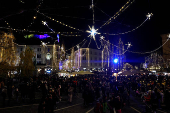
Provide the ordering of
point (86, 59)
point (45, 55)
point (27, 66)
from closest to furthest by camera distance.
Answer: point (27, 66) < point (45, 55) < point (86, 59)

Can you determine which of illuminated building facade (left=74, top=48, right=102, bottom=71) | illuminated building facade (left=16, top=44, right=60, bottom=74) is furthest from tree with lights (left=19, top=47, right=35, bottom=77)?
illuminated building facade (left=74, top=48, right=102, bottom=71)

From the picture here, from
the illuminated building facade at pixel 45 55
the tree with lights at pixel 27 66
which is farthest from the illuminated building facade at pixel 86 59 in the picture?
the tree with lights at pixel 27 66

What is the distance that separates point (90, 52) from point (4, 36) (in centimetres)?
4227

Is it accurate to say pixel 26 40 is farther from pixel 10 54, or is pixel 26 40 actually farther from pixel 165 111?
pixel 165 111

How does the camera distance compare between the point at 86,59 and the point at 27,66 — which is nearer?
the point at 27,66

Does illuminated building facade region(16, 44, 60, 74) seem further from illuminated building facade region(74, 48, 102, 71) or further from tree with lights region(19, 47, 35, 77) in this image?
tree with lights region(19, 47, 35, 77)

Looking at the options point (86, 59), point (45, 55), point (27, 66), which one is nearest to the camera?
point (27, 66)

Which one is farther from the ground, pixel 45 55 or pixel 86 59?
pixel 45 55

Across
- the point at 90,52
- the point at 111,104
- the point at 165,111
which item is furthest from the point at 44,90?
the point at 90,52

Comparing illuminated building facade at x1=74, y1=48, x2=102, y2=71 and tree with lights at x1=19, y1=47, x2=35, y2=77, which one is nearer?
tree with lights at x1=19, y1=47, x2=35, y2=77

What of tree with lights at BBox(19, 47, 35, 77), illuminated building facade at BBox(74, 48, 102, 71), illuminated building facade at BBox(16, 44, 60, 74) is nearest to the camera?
tree with lights at BBox(19, 47, 35, 77)

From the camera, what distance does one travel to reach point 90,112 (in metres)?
9.85

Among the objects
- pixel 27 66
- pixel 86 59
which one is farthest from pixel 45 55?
pixel 27 66

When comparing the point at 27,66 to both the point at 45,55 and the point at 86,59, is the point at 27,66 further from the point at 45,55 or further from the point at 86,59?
the point at 86,59
